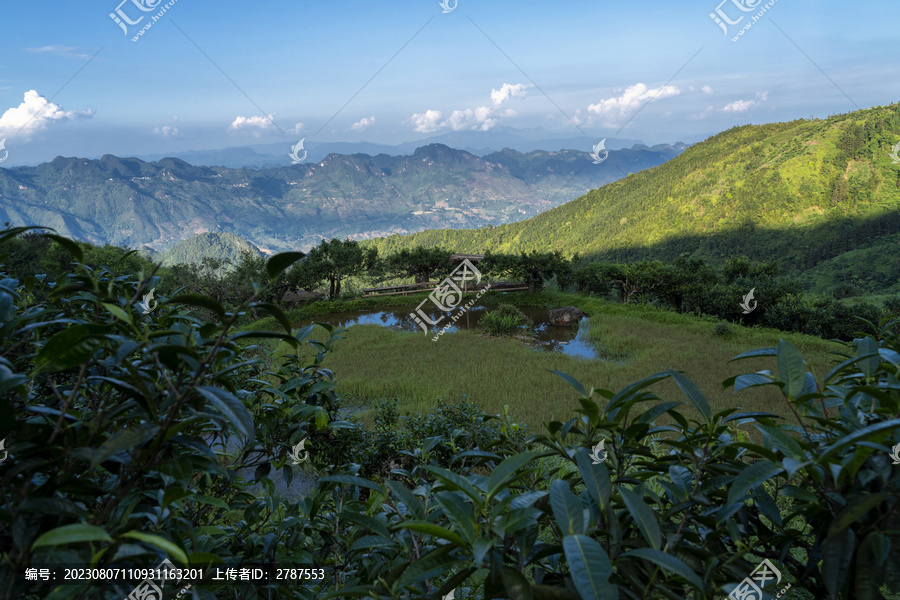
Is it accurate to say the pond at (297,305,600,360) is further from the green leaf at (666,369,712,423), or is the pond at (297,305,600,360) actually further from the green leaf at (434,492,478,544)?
the green leaf at (434,492,478,544)

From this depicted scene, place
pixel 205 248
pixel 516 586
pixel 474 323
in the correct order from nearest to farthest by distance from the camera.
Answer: pixel 516 586
pixel 474 323
pixel 205 248

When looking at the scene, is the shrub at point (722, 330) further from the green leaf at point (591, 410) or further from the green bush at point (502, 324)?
the green leaf at point (591, 410)

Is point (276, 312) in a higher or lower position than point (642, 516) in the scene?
higher

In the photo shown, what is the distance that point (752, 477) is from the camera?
0.66 meters

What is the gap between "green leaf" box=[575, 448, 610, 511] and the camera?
0.66 m

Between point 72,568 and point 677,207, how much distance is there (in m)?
53.4

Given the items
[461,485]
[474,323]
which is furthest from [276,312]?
[474,323]

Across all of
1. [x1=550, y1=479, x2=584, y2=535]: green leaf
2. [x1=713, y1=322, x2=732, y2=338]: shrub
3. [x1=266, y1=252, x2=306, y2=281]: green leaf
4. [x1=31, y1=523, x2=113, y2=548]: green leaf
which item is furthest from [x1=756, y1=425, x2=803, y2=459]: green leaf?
[x1=713, y1=322, x2=732, y2=338]: shrub

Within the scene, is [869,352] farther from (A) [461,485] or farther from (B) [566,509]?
(A) [461,485]

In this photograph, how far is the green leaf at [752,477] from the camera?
0.64 m

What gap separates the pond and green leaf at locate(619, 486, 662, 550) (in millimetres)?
9598

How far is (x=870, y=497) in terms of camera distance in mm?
566

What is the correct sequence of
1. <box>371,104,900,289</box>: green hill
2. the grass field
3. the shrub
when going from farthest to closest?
<box>371,104,900,289</box>: green hill → the shrub → the grass field

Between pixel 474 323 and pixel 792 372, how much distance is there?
536 inches
